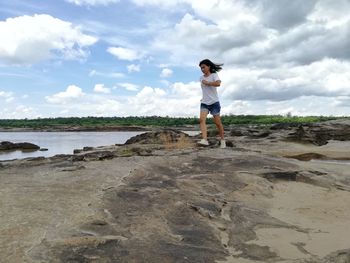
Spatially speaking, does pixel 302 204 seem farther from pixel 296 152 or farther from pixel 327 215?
pixel 296 152

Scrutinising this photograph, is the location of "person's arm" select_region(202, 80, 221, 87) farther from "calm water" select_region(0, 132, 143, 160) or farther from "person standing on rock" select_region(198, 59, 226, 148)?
"calm water" select_region(0, 132, 143, 160)

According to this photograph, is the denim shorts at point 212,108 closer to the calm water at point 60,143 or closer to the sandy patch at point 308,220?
the sandy patch at point 308,220

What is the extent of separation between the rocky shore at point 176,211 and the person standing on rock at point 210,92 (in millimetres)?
2637

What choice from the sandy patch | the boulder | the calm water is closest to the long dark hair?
the boulder

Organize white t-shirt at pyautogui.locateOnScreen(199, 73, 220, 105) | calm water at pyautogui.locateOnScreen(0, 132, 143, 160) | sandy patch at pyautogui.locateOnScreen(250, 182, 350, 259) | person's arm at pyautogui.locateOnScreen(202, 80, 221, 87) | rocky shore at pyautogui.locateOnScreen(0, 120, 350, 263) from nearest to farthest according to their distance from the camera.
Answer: rocky shore at pyautogui.locateOnScreen(0, 120, 350, 263)
sandy patch at pyautogui.locateOnScreen(250, 182, 350, 259)
person's arm at pyautogui.locateOnScreen(202, 80, 221, 87)
white t-shirt at pyautogui.locateOnScreen(199, 73, 220, 105)
calm water at pyautogui.locateOnScreen(0, 132, 143, 160)

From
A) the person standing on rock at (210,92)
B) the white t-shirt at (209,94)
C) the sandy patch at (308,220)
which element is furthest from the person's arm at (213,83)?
the sandy patch at (308,220)

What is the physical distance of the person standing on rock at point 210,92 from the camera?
982 cm

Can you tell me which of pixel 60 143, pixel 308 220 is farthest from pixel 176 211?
pixel 60 143

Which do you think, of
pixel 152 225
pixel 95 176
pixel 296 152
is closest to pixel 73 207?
pixel 152 225

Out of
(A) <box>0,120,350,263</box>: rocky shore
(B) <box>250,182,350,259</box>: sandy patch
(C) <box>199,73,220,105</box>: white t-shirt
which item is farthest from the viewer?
(C) <box>199,73,220,105</box>: white t-shirt

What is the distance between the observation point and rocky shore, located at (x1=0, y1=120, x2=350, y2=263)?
3.22 meters

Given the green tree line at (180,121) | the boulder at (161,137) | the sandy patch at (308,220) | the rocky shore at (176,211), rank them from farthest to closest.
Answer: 1. the green tree line at (180,121)
2. the boulder at (161,137)
3. the sandy patch at (308,220)
4. the rocky shore at (176,211)

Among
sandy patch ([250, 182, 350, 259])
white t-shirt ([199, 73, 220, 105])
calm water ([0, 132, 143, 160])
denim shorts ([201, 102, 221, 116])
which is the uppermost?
white t-shirt ([199, 73, 220, 105])

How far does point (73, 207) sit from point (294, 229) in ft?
6.66
